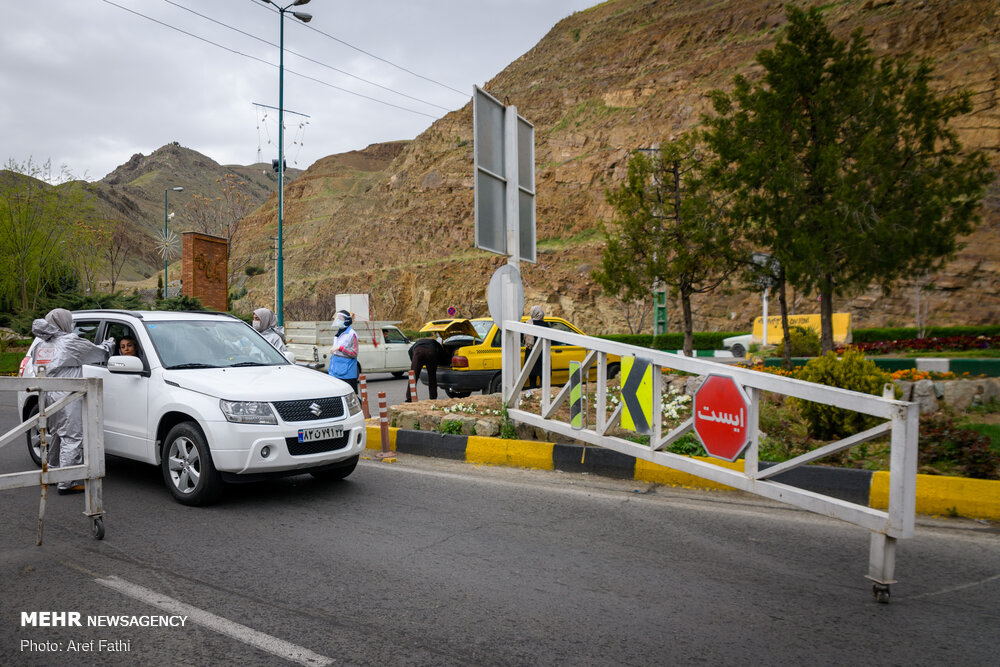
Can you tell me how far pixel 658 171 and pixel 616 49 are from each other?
44124 mm

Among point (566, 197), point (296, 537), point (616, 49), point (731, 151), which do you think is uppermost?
point (616, 49)

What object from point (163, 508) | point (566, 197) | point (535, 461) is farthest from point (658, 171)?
point (566, 197)

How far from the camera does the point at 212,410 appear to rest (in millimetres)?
5633

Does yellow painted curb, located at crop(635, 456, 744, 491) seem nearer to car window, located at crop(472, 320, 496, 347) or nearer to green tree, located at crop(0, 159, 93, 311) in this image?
car window, located at crop(472, 320, 496, 347)

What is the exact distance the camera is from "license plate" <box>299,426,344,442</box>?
5.76 meters

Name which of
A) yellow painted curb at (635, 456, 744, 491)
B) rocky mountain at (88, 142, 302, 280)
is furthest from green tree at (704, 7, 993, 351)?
rocky mountain at (88, 142, 302, 280)

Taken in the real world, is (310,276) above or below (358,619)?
above

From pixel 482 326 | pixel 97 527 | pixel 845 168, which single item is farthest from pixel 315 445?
pixel 845 168

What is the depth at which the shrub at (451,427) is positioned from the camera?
8430mm

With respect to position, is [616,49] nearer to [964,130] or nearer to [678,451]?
[964,130]

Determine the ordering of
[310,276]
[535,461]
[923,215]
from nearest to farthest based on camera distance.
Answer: [535,461] → [923,215] → [310,276]

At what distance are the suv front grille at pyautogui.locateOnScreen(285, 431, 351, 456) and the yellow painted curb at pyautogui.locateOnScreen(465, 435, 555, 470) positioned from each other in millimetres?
2167

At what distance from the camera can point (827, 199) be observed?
14906 millimetres

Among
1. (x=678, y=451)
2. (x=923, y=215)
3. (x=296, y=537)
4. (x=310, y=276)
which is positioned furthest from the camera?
(x=310, y=276)
